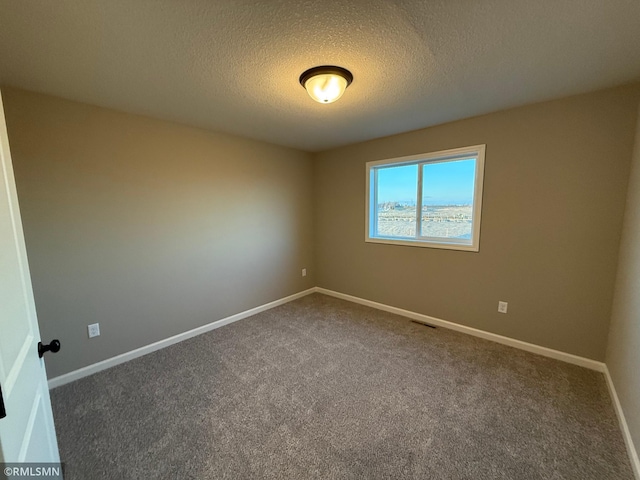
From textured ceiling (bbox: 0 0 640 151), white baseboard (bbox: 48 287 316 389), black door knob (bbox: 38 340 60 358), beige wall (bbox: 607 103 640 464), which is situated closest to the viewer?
black door knob (bbox: 38 340 60 358)

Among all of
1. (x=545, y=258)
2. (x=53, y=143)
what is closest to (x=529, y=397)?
(x=545, y=258)

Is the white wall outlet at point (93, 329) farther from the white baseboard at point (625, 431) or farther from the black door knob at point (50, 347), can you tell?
the white baseboard at point (625, 431)

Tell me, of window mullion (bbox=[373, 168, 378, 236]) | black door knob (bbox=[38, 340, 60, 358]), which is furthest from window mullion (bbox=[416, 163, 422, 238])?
black door knob (bbox=[38, 340, 60, 358])

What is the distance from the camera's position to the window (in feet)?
8.91

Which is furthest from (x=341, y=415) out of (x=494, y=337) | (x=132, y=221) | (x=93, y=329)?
(x=132, y=221)

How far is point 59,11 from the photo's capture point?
117cm

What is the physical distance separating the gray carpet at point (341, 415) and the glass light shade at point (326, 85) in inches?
84.8

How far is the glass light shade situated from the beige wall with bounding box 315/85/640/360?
159 centimetres

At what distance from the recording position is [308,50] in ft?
4.91

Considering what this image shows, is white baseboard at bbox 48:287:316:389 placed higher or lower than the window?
lower

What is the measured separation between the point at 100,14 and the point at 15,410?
159 cm

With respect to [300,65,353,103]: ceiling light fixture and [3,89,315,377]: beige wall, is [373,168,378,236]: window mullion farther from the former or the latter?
[300,65,353,103]: ceiling light fixture

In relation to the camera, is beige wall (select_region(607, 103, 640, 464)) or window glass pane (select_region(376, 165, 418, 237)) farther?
window glass pane (select_region(376, 165, 418, 237))

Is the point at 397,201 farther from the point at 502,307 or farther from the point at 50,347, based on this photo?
the point at 50,347
